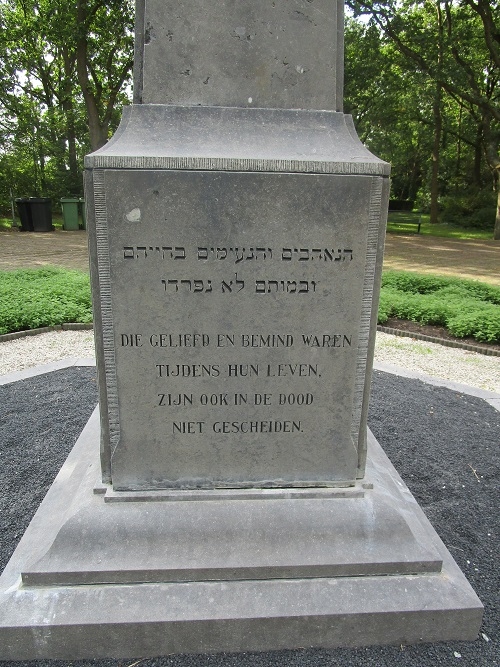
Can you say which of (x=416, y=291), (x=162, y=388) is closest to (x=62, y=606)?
(x=162, y=388)

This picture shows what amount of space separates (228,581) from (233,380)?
934mm

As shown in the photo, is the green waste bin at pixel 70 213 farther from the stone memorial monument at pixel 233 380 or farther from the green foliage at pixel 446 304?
the stone memorial monument at pixel 233 380

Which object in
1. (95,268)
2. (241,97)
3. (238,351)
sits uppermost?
(241,97)

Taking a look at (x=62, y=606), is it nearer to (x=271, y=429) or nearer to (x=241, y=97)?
(x=271, y=429)

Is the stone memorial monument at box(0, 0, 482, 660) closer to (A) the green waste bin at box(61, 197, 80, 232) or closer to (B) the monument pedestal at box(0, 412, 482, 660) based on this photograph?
(B) the monument pedestal at box(0, 412, 482, 660)

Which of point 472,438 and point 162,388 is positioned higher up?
point 162,388

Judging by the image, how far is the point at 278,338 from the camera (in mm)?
2379

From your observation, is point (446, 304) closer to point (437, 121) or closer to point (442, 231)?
point (442, 231)

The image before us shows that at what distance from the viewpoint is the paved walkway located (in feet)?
42.2

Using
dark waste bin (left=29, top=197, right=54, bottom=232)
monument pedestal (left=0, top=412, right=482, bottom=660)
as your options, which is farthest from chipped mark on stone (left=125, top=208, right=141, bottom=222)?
dark waste bin (left=29, top=197, right=54, bottom=232)

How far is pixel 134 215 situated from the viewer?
2131mm

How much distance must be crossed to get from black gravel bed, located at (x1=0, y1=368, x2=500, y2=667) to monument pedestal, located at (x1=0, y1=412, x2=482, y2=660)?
0.06 metres

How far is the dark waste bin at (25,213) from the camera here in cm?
2019

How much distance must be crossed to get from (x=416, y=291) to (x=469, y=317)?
2648 mm
